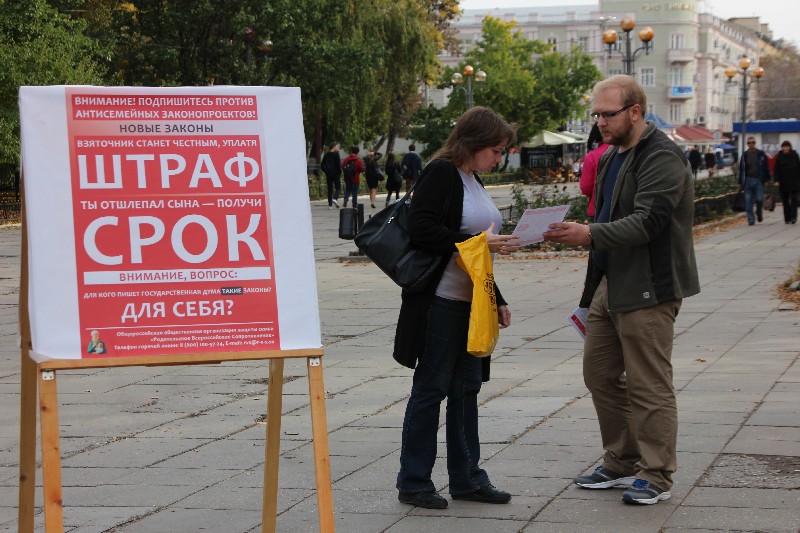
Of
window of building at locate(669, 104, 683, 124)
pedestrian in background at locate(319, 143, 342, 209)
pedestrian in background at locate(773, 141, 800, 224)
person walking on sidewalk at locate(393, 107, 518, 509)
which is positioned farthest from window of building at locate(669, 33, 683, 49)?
person walking on sidewalk at locate(393, 107, 518, 509)

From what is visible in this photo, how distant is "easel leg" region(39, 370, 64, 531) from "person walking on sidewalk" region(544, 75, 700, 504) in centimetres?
215

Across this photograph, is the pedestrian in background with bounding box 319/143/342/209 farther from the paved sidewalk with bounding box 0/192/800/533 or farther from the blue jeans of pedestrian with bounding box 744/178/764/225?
the paved sidewalk with bounding box 0/192/800/533

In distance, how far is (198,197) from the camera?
435 cm

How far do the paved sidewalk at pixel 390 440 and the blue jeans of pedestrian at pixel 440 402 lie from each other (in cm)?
14

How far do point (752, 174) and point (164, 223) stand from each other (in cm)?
2151

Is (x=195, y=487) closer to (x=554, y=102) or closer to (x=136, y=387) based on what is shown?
(x=136, y=387)

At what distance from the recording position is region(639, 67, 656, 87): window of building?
12494cm

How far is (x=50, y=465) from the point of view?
3934mm

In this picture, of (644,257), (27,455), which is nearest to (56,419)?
(27,455)

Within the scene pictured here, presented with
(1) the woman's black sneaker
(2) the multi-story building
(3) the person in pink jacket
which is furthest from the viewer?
(2) the multi-story building

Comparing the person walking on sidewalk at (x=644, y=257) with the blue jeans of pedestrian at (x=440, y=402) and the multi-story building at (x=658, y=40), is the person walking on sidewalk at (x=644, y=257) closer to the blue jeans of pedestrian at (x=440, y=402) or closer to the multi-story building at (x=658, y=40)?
the blue jeans of pedestrian at (x=440, y=402)

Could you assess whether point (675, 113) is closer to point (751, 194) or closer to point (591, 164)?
point (751, 194)

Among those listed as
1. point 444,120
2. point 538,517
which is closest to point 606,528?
point 538,517

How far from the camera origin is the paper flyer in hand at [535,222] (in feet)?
16.4
